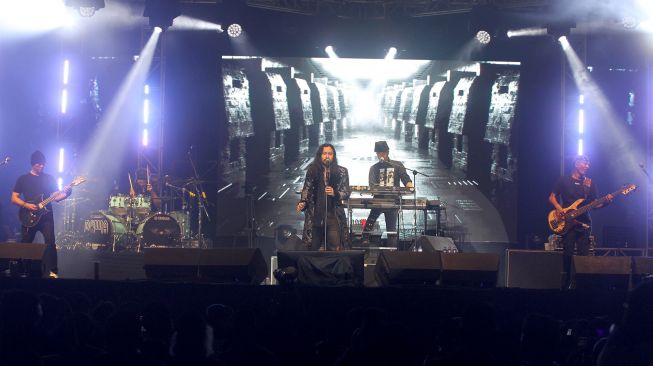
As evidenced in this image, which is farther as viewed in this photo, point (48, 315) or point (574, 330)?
point (574, 330)

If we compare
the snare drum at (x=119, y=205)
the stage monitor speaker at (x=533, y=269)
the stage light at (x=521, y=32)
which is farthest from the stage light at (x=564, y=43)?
the snare drum at (x=119, y=205)

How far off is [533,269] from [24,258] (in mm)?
6515

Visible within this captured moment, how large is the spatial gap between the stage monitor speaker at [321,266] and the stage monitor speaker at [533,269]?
10.0 feet

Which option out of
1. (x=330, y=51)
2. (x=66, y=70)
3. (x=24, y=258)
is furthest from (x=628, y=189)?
(x=66, y=70)

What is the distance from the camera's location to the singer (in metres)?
11.2

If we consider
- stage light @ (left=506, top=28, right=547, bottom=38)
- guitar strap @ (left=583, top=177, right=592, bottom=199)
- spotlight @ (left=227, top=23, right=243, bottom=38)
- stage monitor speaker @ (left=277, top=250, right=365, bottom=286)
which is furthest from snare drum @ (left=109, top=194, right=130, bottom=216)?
guitar strap @ (left=583, top=177, right=592, bottom=199)

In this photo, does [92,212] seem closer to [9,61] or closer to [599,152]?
[9,61]

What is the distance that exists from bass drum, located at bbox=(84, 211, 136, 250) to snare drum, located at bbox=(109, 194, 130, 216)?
0.26 metres

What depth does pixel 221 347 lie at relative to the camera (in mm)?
6066

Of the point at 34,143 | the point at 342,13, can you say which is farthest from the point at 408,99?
the point at 34,143

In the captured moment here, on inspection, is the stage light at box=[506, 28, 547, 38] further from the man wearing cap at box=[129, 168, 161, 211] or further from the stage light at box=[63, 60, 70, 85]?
the stage light at box=[63, 60, 70, 85]

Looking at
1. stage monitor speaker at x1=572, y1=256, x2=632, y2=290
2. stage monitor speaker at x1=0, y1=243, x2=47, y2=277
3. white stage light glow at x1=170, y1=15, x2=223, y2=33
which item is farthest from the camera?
white stage light glow at x1=170, y1=15, x2=223, y2=33

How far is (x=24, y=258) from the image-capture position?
30.8ft

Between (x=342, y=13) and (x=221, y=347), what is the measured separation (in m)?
11.1
